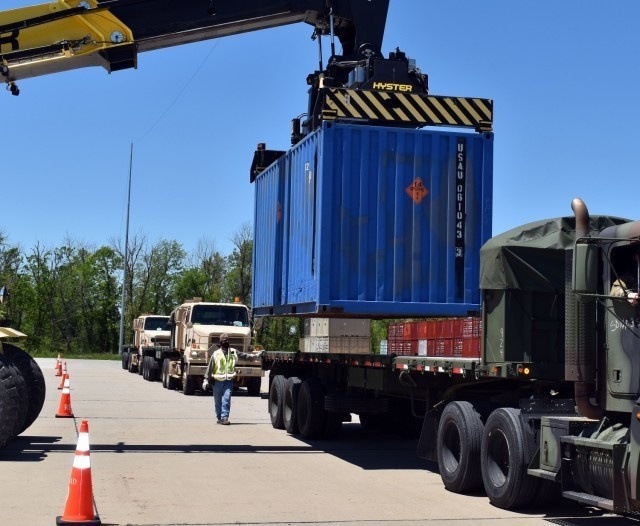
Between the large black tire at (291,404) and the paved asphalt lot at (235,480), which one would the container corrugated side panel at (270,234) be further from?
the paved asphalt lot at (235,480)

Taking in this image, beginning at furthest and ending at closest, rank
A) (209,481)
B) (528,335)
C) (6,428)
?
(6,428), (209,481), (528,335)

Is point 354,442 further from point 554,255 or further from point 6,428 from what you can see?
point 554,255

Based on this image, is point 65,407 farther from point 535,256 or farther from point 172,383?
point 535,256

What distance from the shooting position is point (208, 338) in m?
27.6

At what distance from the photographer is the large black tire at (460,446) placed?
998 centimetres

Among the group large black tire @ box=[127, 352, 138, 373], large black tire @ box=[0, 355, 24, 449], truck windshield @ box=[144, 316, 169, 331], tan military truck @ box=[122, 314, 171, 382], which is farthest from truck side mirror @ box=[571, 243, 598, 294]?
large black tire @ box=[127, 352, 138, 373]

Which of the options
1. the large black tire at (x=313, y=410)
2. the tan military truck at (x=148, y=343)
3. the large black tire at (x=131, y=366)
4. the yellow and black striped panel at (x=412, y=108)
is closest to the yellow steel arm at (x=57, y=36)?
the yellow and black striped panel at (x=412, y=108)

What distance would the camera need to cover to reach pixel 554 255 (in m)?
9.73

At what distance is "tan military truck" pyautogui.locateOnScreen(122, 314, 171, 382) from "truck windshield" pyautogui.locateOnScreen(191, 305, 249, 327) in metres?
7.95

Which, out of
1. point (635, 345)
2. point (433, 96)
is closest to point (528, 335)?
point (635, 345)

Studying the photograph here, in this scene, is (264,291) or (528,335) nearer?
(528,335)

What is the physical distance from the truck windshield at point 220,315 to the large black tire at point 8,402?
52.8ft

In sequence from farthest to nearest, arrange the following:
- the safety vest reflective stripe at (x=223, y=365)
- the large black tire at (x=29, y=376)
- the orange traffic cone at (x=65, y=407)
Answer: the orange traffic cone at (x=65, y=407) → the safety vest reflective stripe at (x=223, y=365) → the large black tire at (x=29, y=376)

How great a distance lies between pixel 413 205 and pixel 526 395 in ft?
12.7
